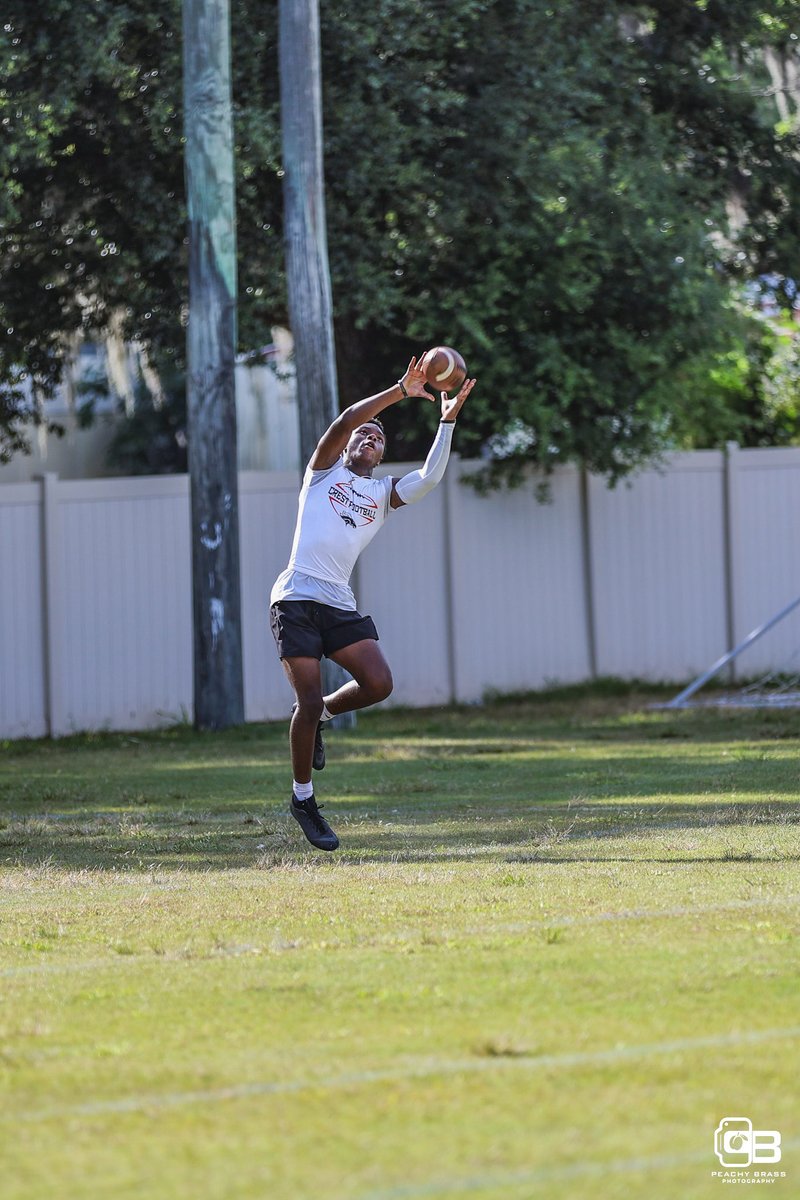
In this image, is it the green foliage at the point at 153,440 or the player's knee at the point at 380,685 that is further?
the green foliage at the point at 153,440

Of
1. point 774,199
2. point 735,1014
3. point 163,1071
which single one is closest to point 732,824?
point 735,1014

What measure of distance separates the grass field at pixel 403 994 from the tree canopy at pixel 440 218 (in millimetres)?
8162

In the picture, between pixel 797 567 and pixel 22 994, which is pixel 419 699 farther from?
pixel 22 994

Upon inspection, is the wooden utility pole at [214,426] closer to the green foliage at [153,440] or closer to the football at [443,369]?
the football at [443,369]

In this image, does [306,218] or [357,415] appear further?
[306,218]

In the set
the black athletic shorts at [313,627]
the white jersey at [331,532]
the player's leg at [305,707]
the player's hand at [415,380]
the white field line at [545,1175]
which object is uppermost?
the player's hand at [415,380]

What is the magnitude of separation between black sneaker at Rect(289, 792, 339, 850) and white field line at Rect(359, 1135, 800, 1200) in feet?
16.4

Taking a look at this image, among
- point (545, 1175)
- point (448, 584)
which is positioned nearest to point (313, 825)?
point (545, 1175)

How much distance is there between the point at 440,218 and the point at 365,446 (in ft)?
31.6

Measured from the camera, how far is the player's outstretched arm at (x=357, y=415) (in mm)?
9117

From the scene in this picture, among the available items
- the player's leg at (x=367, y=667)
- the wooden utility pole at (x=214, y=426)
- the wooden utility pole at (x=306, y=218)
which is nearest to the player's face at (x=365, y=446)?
the player's leg at (x=367, y=667)

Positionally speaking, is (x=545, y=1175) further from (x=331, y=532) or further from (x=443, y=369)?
(x=443, y=369)

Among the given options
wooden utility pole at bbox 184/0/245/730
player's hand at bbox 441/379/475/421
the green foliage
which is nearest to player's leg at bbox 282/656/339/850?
player's hand at bbox 441/379/475/421

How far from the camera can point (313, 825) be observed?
8.91 m
